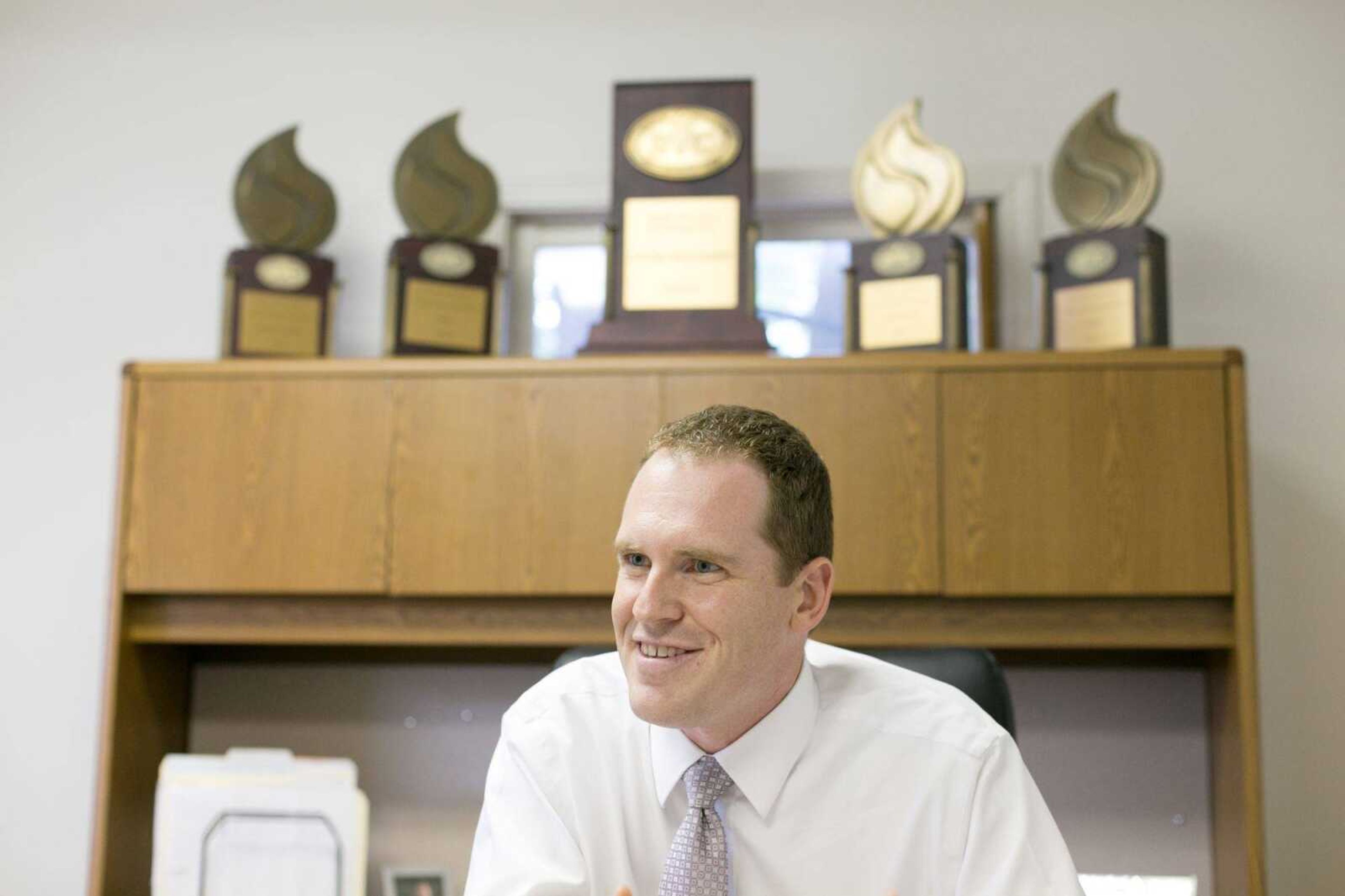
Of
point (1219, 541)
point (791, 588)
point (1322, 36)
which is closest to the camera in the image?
point (791, 588)

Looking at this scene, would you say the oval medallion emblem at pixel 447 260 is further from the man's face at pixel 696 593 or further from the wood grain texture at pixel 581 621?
the man's face at pixel 696 593

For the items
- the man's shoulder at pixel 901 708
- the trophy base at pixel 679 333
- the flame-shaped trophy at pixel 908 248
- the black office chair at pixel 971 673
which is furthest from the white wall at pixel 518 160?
the man's shoulder at pixel 901 708

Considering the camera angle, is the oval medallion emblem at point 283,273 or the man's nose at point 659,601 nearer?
the man's nose at point 659,601

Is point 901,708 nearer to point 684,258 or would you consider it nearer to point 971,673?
point 971,673

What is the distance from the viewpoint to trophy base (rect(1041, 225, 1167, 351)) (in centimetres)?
242

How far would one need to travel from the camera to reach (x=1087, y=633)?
2377 mm

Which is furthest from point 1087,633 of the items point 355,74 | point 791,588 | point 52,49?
point 52,49

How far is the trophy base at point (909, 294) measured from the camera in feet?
8.10

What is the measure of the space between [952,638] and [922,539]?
0.62 ft

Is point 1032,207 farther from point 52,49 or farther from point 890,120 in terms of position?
point 52,49

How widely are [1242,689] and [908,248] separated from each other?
3.23ft

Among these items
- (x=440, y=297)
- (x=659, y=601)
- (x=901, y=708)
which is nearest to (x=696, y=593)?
(x=659, y=601)

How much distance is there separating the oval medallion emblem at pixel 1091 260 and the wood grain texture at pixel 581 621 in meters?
0.61

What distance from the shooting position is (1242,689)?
232 centimetres
